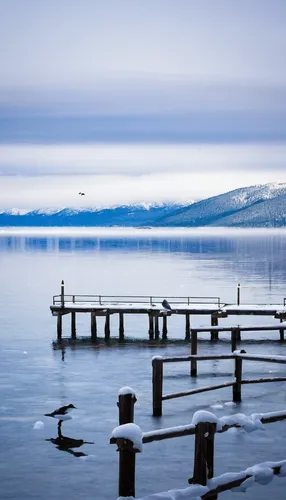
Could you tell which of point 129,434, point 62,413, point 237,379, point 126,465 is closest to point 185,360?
point 237,379

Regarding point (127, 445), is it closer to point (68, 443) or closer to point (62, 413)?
point (68, 443)

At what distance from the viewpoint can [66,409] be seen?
27.1 metres

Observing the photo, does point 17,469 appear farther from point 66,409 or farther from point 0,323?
point 0,323

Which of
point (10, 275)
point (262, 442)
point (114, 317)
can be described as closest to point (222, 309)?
point (114, 317)

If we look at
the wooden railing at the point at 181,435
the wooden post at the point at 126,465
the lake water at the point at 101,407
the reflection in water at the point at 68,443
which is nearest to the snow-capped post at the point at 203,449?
the wooden railing at the point at 181,435

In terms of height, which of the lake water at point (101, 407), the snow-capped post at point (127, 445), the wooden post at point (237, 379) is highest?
the snow-capped post at point (127, 445)

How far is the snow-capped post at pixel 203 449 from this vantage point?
13445mm

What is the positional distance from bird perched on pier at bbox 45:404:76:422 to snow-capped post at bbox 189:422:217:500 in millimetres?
12128

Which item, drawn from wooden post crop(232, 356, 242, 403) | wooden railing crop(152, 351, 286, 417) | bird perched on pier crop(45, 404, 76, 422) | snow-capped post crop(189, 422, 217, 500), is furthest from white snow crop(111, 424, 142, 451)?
bird perched on pier crop(45, 404, 76, 422)

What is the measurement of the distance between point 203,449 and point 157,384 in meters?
9.72

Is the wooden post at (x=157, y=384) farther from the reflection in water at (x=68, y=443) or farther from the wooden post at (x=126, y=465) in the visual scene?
the wooden post at (x=126, y=465)

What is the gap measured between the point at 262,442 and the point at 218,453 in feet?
5.36

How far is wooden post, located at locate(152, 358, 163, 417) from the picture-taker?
75.3ft

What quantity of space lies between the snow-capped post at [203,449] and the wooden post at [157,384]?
8.84 metres
